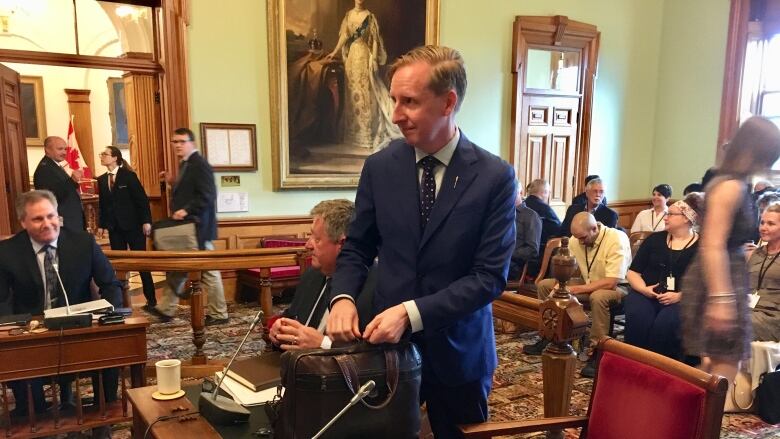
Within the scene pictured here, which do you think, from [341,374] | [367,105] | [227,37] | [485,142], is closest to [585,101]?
[485,142]

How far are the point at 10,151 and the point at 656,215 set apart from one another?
614 centimetres

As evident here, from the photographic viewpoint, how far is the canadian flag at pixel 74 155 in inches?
331

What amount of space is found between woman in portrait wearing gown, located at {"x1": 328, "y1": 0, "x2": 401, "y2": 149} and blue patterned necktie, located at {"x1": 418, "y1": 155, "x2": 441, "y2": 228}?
15.0 ft

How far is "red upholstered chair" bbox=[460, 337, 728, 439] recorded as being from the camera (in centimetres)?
135

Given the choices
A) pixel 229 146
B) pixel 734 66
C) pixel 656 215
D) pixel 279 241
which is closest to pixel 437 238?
pixel 279 241

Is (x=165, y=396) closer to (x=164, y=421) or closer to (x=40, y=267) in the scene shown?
(x=164, y=421)

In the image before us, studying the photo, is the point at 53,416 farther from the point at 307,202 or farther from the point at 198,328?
the point at 307,202

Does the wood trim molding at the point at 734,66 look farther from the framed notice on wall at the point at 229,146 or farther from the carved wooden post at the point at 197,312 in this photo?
the carved wooden post at the point at 197,312

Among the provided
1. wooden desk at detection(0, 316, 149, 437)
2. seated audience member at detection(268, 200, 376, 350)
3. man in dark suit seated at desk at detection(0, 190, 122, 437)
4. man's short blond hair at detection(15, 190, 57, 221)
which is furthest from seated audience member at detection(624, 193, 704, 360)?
man's short blond hair at detection(15, 190, 57, 221)

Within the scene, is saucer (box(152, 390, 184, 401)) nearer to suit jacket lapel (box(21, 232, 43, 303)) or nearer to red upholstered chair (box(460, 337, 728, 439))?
red upholstered chair (box(460, 337, 728, 439))

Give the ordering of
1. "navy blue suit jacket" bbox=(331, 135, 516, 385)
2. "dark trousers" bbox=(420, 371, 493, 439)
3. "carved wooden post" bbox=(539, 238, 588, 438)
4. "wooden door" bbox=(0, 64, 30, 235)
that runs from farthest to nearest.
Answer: "wooden door" bbox=(0, 64, 30, 235) < "carved wooden post" bbox=(539, 238, 588, 438) < "dark trousers" bbox=(420, 371, 493, 439) < "navy blue suit jacket" bbox=(331, 135, 516, 385)

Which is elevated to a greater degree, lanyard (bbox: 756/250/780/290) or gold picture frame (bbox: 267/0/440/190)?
gold picture frame (bbox: 267/0/440/190)

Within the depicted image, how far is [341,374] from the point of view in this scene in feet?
3.67

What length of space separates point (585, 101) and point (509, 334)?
386 centimetres
